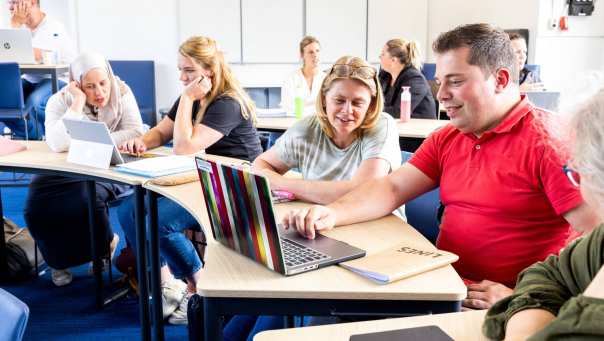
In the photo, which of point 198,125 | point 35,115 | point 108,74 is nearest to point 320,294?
point 198,125

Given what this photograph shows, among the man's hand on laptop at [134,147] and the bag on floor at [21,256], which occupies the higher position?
the man's hand on laptop at [134,147]

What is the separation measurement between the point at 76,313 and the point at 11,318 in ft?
6.50

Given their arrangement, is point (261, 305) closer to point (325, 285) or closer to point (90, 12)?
point (325, 285)

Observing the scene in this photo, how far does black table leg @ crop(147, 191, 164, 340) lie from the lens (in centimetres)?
224

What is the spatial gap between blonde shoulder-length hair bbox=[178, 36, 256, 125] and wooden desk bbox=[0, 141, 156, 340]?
0.53m

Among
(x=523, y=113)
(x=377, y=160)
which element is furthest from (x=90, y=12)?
(x=523, y=113)

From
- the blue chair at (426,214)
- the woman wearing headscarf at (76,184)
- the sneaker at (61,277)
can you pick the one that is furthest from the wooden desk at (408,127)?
the sneaker at (61,277)

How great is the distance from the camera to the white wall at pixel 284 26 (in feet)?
20.1

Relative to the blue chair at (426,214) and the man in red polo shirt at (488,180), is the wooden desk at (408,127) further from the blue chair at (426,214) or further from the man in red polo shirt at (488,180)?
the man in red polo shirt at (488,180)

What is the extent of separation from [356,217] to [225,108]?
119 centimetres

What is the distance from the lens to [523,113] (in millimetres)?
1598

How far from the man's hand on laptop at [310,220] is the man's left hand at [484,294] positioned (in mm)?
382

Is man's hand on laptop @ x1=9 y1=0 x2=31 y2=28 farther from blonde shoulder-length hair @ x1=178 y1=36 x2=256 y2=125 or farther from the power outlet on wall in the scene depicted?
the power outlet on wall

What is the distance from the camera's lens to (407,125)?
3715mm
